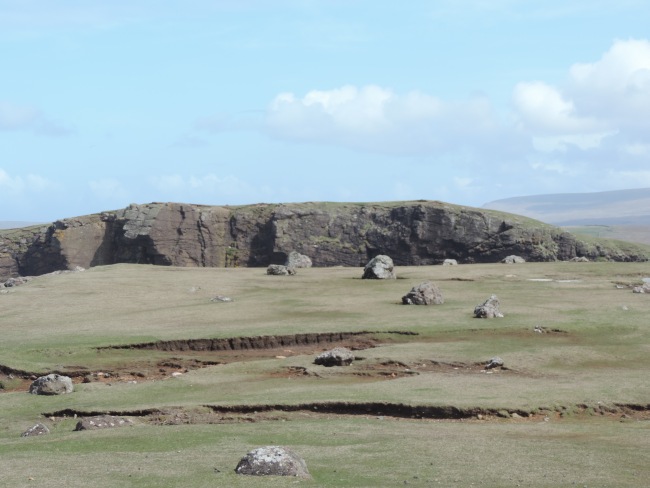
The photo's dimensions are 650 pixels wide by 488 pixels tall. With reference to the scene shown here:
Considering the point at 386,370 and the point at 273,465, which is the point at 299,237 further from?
the point at 273,465

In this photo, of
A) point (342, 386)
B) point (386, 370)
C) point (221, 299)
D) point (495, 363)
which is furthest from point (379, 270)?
point (342, 386)

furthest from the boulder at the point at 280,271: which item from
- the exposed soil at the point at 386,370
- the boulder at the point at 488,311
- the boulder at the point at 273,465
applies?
the boulder at the point at 273,465

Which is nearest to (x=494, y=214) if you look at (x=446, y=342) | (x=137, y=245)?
(x=137, y=245)

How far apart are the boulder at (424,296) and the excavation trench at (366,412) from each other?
21.7 metres

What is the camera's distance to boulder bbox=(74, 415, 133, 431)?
25188mm

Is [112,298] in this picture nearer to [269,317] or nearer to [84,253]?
[269,317]

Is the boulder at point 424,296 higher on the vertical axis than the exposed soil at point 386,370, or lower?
higher

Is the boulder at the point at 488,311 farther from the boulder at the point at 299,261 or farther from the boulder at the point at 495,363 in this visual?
the boulder at the point at 299,261

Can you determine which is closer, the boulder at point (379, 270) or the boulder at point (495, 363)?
the boulder at point (495, 363)

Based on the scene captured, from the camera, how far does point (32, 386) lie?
103 feet

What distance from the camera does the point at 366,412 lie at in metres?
26.9

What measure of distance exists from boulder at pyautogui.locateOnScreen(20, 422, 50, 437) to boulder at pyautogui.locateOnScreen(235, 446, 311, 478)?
10025mm

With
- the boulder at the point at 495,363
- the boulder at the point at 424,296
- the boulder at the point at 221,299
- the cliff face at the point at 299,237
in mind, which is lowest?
the boulder at the point at 495,363

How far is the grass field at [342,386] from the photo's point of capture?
18.7 meters
